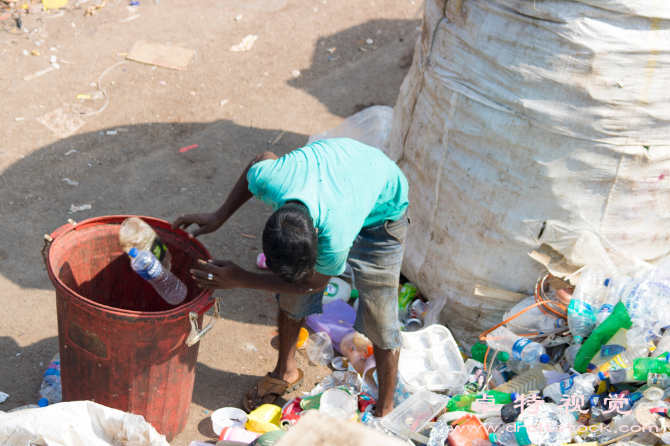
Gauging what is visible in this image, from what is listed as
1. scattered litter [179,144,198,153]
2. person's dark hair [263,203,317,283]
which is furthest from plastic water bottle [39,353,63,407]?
scattered litter [179,144,198,153]

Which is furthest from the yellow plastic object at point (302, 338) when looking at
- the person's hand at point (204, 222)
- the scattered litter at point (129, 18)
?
the scattered litter at point (129, 18)

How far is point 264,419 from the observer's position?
291cm

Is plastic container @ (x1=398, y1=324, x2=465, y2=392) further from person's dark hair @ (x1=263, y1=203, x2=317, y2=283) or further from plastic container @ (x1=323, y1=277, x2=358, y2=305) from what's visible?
person's dark hair @ (x1=263, y1=203, x2=317, y2=283)

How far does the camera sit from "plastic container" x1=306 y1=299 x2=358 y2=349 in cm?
359

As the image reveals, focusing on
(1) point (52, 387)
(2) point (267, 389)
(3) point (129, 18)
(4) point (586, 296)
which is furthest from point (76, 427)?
(3) point (129, 18)

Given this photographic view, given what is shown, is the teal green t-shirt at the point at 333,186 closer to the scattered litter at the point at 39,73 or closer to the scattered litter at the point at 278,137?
the scattered litter at the point at 278,137

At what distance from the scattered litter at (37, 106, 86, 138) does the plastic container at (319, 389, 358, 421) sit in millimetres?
3233

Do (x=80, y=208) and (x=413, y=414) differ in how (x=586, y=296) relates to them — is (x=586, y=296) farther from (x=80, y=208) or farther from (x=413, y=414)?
(x=80, y=208)

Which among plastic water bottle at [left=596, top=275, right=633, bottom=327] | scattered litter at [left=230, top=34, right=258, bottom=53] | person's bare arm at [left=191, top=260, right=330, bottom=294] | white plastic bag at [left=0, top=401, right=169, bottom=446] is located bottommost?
white plastic bag at [left=0, top=401, right=169, bottom=446]

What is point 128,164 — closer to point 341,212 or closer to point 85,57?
point 85,57

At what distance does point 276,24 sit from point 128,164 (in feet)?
9.46

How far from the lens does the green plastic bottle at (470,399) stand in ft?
9.76

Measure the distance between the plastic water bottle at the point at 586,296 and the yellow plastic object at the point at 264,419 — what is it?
5.51 ft

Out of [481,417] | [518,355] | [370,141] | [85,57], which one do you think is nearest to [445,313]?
[518,355]
